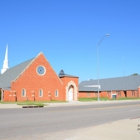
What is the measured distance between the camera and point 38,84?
137 ft

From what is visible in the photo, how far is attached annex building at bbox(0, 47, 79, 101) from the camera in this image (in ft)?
129

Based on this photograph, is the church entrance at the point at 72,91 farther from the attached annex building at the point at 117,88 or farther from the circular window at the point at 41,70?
the attached annex building at the point at 117,88

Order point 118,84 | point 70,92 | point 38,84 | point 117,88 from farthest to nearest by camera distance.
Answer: point 118,84
point 117,88
point 70,92
point 38,84

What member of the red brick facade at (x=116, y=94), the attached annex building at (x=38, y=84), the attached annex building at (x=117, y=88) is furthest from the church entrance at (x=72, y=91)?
the red brick facade at (x=116, y=94)

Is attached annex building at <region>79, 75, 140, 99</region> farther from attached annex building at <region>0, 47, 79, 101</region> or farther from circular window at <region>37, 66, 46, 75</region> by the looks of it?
circular window at <region>37, 66, 46, 75</region>

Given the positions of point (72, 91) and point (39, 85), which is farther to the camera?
point (72, 91)

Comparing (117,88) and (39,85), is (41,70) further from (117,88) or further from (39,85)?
(117,88)

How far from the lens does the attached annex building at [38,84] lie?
3927 cm

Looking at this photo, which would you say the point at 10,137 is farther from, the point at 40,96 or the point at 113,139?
the point at 40,96

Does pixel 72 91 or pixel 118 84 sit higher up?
pixel 118 84

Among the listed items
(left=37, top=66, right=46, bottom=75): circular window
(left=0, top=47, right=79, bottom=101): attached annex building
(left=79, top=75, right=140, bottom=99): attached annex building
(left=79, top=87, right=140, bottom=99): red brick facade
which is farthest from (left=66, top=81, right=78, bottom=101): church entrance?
(left=79, top=87, right=140, bottom=99): red brick facade

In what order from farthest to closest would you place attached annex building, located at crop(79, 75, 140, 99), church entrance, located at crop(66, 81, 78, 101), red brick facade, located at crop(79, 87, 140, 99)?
attached annex building, located at crop(79, 75, 140, 99), red brick facade, located at crop(79, 87, 140, 99), church entrance, located at crop(66, 81, 78, 101)

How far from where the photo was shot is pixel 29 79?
40.5m

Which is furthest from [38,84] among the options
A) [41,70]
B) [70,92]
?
[70,92]
